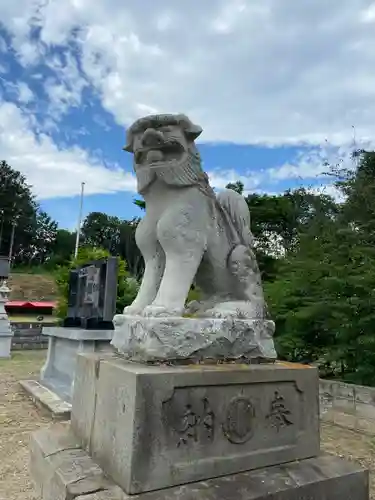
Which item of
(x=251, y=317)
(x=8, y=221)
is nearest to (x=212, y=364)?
(x=251, y=317)

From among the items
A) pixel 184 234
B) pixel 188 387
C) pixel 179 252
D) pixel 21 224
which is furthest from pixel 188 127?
pixel 21 224

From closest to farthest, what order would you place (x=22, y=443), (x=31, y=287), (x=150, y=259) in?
1. (x=150, y=259)
2. (x=22, y=443)
3. (x=31, y=287)

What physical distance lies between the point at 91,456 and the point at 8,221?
1634 inches

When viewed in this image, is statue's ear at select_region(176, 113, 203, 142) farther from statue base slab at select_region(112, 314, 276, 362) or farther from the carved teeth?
statue base slab at select_region(112, 314, 276, 362)

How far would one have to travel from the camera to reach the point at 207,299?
2877 mm

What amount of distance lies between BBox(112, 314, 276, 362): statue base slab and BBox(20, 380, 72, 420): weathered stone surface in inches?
122

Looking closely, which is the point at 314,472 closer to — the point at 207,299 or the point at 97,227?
the point at 207,299

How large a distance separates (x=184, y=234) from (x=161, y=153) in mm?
535

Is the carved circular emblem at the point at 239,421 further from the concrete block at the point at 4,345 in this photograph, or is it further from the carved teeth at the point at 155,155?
the concrete block at the point at 4,345

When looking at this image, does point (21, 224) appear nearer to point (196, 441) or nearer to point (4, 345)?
point (4, 345)

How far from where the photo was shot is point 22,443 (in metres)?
4.08

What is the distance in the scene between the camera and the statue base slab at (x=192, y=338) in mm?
2270

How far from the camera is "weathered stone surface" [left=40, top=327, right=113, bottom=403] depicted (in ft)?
21.4

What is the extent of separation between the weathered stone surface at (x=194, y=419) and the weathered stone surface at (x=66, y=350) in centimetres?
400
